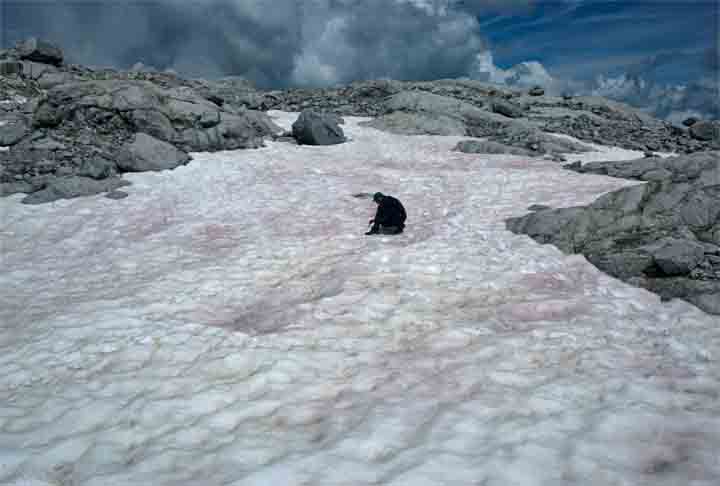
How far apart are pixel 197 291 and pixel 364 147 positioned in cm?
1958

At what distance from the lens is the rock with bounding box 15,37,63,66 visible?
33.1 m

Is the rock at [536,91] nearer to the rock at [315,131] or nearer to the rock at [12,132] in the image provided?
the rock at [315,131]

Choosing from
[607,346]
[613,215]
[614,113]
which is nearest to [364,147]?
[613,215]

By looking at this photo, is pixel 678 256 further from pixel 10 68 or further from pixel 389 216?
pixel 10 68

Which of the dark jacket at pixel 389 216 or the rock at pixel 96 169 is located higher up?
the rock at pixel 96 169

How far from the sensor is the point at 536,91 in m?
51.4

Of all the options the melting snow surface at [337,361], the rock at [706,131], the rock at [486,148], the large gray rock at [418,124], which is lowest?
the melting snow surface at [337,361]

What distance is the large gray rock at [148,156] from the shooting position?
19.5m

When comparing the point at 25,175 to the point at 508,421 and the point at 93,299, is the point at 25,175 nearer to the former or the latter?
the point at 93,299

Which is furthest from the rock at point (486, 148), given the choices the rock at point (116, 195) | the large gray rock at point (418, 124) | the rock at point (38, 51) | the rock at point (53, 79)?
the rock at point (38, 51)

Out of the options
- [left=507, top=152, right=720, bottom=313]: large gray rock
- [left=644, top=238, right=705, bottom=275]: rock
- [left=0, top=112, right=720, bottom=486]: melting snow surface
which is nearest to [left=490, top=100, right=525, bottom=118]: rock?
[left=507, top=152, right=720, bottom=313]: large gray rock

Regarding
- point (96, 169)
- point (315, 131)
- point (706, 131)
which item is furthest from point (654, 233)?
point (706, 131)

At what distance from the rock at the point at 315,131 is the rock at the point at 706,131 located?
96.5 ft

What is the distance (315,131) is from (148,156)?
1041 cm
